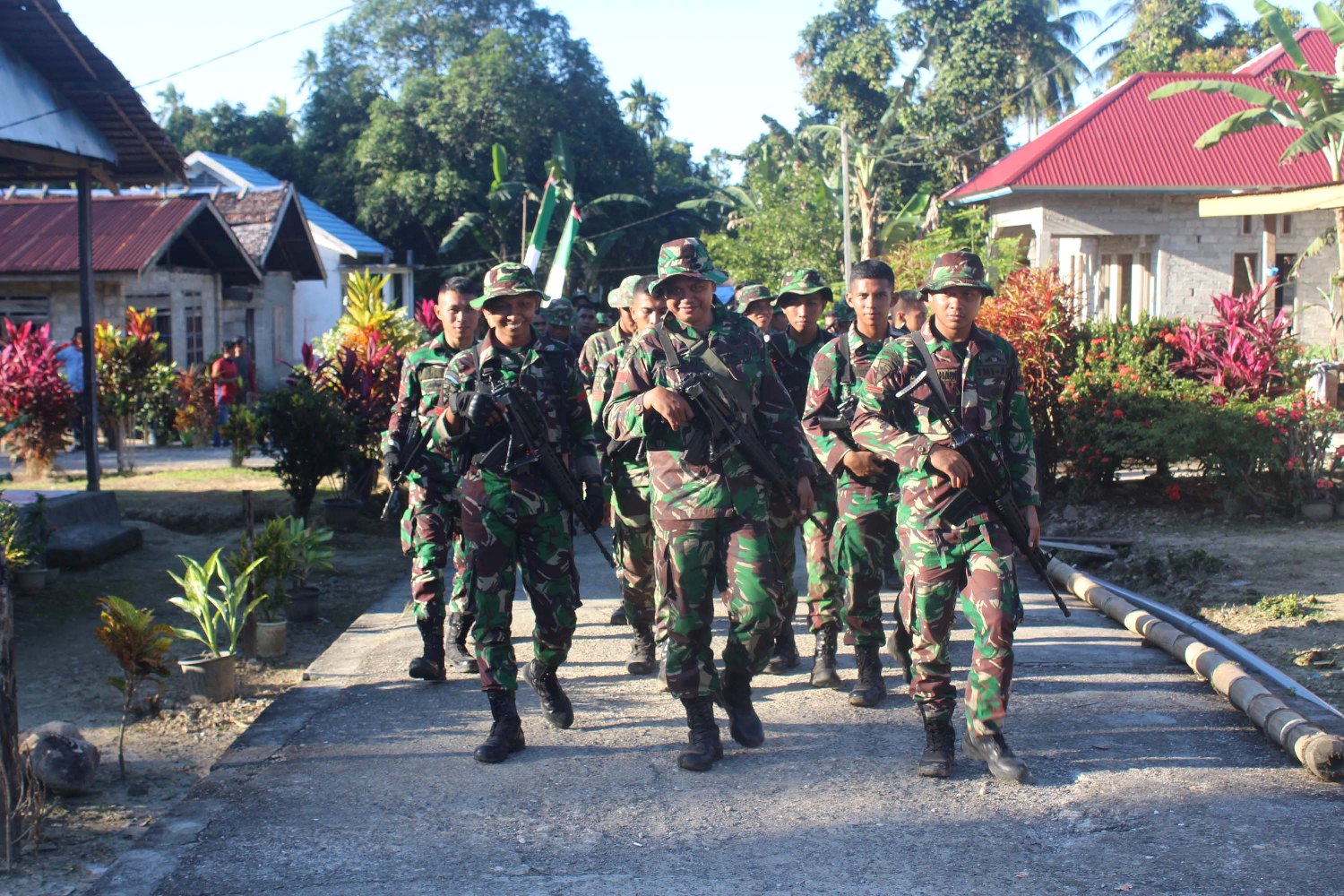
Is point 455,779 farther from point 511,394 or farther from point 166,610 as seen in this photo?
point 166,610

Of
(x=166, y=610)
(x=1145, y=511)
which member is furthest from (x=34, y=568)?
(x=1145, y=511)

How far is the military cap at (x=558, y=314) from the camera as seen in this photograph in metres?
8.80

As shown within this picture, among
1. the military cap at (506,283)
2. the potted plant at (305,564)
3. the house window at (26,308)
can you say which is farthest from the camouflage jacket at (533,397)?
the house window at (26,308)

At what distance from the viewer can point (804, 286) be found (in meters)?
6.76

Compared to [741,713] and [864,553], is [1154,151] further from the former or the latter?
[741,713]

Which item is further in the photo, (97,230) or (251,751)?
(97,230)

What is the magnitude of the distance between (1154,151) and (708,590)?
20490mm

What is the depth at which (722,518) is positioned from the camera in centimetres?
480

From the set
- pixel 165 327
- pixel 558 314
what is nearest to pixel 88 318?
pixel 558 314

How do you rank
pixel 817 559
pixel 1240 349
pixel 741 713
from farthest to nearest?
1. pixel 1240 349
2. pixel 817 559
3. pixel 741 713

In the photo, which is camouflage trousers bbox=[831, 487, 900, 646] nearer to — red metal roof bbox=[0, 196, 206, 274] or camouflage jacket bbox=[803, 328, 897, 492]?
camouflage jacket bbox=[803, 328, 897, 492]

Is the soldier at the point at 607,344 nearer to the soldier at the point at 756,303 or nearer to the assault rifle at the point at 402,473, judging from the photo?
the soldier at the point at 756,303

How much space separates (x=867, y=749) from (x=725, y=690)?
0.60 m

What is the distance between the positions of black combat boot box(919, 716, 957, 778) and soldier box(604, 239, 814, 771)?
0.67 meters
